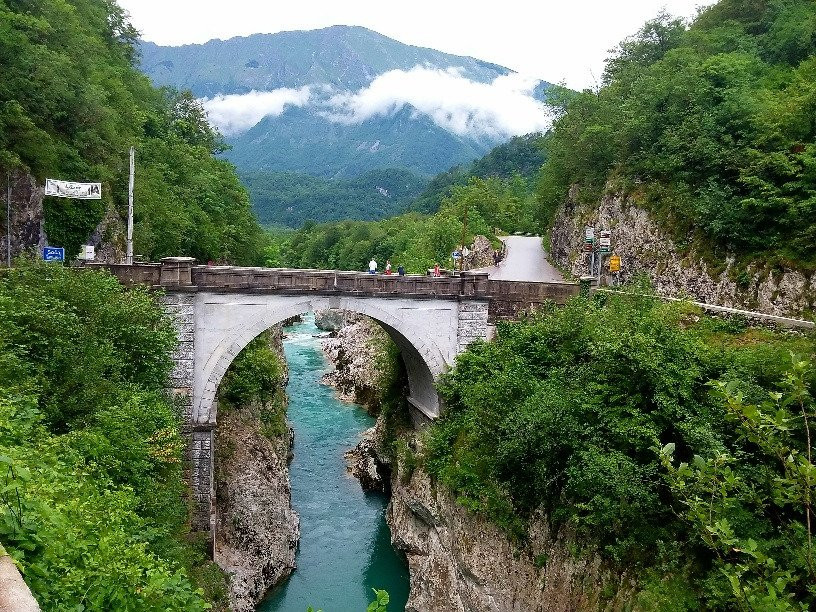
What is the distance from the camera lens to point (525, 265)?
131 feet

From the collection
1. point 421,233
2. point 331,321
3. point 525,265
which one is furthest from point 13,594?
point 331,321

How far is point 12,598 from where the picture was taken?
15.9 feet

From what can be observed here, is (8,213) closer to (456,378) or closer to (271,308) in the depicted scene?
(271,308)

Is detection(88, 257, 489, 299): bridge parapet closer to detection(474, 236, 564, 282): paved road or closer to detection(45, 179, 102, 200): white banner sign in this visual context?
detection(45, 179, 102, 200): white banner sign

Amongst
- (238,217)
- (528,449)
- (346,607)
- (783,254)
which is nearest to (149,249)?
(238,217)

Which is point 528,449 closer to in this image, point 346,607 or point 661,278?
point 346,607

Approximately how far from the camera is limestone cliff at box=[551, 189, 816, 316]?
72.2 feet

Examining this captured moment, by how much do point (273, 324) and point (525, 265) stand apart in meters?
21.6

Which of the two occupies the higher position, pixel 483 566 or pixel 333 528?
pixel 483 566

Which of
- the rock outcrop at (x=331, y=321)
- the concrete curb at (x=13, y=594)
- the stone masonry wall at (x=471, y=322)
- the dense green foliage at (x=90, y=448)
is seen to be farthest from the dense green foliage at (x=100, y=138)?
the rock outcrop at (x=331, y=321)

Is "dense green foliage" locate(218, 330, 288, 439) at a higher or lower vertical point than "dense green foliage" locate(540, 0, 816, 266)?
lower

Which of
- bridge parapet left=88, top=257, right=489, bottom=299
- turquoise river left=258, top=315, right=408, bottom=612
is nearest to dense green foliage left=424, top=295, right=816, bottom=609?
bridge parapet left=88, top=257, right=489, bottom=299

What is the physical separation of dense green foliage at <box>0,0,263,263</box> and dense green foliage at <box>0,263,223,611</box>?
793 centimetres

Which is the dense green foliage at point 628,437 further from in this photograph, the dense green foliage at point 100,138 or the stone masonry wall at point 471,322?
the dense green foliage at point 100,138
